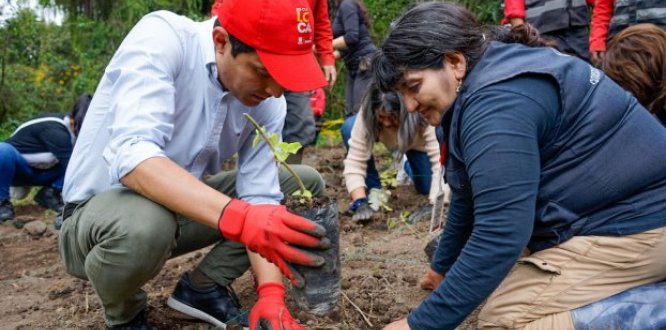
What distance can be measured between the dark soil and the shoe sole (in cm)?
4

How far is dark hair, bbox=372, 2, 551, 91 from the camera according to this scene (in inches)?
67.9

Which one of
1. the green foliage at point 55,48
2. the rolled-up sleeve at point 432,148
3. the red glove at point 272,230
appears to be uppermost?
the red glove at point 272,230

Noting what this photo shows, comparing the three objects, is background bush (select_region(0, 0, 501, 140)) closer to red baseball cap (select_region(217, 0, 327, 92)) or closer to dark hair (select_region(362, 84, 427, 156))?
dark hair (select_region(362, 84, 427, 156))

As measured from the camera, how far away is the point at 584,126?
174 centimetres

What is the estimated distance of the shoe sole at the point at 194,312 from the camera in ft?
7.74

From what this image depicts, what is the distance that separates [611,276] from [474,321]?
0.58m

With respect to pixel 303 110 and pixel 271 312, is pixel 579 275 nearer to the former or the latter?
pixel 271 312

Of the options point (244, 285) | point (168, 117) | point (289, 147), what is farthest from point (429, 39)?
point (244, 285)

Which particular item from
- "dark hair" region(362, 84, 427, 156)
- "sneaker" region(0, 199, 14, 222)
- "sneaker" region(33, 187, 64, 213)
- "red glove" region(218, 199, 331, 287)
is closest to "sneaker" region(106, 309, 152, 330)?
"red glove" region(218, 199, 331, 287)

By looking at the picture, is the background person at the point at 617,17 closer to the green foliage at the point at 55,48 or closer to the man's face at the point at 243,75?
the man's face at the point at 243,75

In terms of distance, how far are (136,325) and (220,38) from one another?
103 centimetres

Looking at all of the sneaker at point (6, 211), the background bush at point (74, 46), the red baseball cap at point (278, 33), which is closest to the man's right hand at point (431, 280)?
the red baseball cap at point (278, 33)

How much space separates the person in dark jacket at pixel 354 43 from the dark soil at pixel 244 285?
1289mm

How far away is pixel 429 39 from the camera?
1.72 metres
